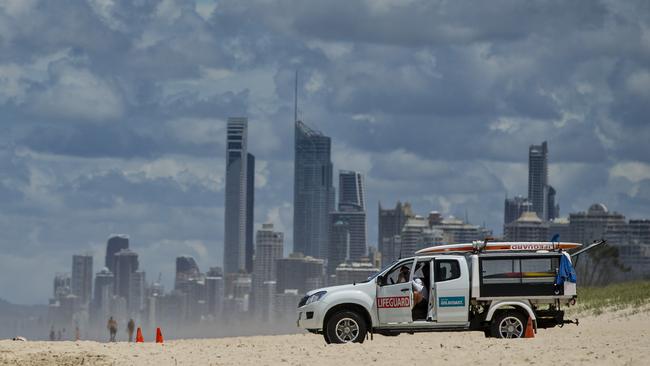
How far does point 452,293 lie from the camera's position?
1199 inches

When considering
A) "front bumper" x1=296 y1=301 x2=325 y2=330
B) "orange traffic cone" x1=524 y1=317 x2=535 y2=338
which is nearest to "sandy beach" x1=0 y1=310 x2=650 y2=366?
"orange traffic cone" x1=524 y1=317 x2=535 y2=338

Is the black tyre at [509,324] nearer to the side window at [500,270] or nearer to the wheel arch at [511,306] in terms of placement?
the wheel arch at [511,306]

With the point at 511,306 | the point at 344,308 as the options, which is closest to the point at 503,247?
the point at 511,306

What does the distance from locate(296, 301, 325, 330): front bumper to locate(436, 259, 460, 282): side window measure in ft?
8.01

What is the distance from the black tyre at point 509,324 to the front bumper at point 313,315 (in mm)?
3483

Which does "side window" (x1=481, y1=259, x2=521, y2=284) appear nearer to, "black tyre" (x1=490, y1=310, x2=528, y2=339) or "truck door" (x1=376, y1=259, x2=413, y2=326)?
"black tyre" (x1=490, y1=310, x2=528, y2=339)

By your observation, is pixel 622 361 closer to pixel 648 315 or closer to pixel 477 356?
pixel 477 356

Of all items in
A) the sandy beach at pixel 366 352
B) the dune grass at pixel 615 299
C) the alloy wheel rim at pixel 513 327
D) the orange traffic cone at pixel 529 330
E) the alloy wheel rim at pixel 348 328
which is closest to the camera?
the sandy beach at pixel 366 352

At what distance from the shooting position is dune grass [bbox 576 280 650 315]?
144 ft

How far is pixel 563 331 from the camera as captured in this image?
37.5 metres

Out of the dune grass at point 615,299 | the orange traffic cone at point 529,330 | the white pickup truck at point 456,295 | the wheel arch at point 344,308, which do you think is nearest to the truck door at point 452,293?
the white pickup truck at point 456,295

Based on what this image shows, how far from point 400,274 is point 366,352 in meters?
3.11

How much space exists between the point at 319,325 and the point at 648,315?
14.1m

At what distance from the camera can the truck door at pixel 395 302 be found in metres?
30.4
